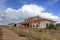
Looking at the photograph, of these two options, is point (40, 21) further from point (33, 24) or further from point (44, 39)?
point (44, 39)

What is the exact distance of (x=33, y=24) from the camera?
65.2 meters

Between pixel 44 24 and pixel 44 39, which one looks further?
pixel 44 24

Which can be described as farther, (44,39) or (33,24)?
(33,24)

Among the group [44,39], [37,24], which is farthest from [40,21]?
[44,39]

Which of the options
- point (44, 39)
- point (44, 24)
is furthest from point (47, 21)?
point (44, 39)

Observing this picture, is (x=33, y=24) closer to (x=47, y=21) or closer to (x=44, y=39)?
(x=47, y=21)

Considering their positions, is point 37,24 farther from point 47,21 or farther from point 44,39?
point 44,39

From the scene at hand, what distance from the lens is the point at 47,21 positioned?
64.6 m

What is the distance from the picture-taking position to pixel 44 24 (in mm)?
63562

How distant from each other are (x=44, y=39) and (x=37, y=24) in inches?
1862

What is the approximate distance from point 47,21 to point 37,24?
4.24m

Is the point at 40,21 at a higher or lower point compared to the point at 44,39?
higher

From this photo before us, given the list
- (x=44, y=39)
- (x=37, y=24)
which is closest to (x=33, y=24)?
(x=37, y=24)

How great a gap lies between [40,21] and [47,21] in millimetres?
2856
